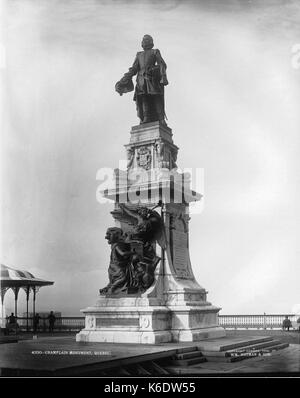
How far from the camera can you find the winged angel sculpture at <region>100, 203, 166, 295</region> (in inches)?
653

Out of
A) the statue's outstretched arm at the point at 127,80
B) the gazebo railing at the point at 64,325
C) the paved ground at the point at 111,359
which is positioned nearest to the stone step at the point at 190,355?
the paved ground at the point at 111,359

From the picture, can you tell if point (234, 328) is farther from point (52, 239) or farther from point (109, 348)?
point (109, 348)

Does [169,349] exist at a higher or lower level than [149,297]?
lower

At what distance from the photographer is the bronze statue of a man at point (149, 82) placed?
750 inches

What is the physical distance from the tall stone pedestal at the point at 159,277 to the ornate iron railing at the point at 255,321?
874 centimetres

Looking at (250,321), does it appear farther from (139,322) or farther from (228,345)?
(228,345)

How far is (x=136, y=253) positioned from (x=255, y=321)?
12.4 m

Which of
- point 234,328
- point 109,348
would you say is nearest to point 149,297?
point 109,348

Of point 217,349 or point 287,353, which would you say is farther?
point 287,353

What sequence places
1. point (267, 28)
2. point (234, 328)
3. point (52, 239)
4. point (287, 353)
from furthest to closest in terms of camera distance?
point (234, 328) → point (52, 239) → point (267, 28) → point (287, 353)

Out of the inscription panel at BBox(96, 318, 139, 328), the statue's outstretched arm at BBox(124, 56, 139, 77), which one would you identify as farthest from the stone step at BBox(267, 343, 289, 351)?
the statue's outstretched arm at BBox(124, 56, 139, 77)

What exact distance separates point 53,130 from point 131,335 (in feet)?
23.5

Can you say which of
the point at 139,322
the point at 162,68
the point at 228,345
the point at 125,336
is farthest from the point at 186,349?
the point at 162,68

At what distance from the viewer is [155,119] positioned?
62.9 ft
